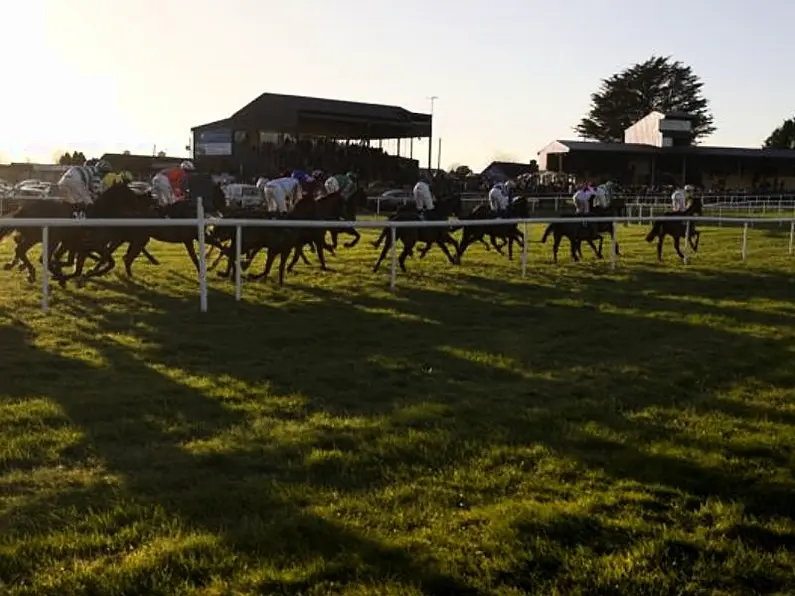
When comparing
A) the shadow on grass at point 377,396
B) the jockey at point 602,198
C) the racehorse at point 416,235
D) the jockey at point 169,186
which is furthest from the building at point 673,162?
the shadow on grass at point 377,396

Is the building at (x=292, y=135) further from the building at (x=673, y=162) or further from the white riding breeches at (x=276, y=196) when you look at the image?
the white riding breeches at (x=276, y=196)

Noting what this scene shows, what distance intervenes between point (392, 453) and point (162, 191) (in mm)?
11391

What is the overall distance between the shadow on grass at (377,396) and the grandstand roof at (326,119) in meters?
44.0

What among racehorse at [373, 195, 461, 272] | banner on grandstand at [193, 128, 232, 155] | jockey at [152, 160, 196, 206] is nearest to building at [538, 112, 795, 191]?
banner on grandstand at [193, 128, 232, 155]

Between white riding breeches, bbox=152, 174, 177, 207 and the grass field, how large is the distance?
5.03m

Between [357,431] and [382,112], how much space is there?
54.6 metres

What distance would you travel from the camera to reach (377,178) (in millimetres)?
56344

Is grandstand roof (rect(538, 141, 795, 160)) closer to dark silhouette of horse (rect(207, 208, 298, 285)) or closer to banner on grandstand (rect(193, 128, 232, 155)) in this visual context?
banner on grandstand (rect(193, 128, 232, 155))

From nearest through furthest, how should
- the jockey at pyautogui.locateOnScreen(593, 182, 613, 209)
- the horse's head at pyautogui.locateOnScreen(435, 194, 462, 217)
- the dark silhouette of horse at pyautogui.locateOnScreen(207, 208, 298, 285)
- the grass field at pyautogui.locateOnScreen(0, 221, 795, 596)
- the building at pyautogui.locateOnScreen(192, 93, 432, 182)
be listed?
1. the grass field at pyautogui.locateOnScreen(0, 221, 795, 596)
2. the dark silhouette of horse at pyautogui.locateOnScreen(207, 208, 298, 285)
3. the horse's head at pyautogui.locateOnScreen(435, 194, 462, 217)
4. the jockey at pyautogui.locateOnScreen(593, 182, 613, 209)
5. the building at pyautogui.locateOnScreen(192, 93, 432, 182)

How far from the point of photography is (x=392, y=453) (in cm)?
510

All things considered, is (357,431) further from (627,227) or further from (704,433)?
(627,227)

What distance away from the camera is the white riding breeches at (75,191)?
14.1 meters

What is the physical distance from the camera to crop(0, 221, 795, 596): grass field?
3.60 meters

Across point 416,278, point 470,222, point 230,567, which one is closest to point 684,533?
point 230,567
